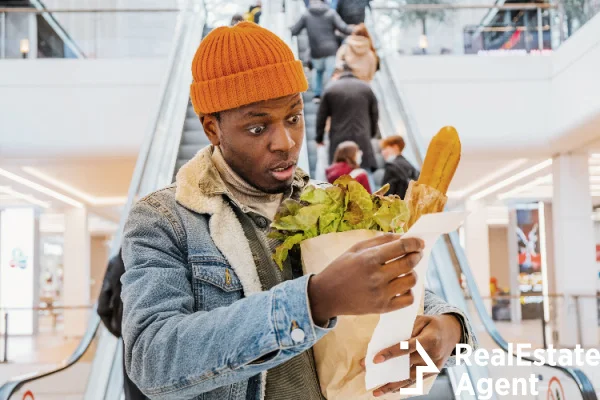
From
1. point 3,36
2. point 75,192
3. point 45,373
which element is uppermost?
point 3,36

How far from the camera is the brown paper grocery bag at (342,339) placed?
115cm

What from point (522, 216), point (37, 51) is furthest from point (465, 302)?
point (522, 216)

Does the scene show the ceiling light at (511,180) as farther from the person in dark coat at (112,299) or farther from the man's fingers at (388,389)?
the man's fingers at (388,389)

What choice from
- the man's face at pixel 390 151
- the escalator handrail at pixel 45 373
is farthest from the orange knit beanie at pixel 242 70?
the man's face at pixel 390 151

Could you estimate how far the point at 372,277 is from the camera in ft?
2.95

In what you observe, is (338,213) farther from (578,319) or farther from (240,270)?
(578,319)

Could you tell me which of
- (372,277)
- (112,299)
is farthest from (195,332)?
(112,299)

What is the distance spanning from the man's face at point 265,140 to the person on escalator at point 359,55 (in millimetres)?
5962

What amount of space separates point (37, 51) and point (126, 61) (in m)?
1.53

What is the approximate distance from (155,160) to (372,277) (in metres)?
6.68

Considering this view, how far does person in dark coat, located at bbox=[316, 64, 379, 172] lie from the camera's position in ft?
21.8

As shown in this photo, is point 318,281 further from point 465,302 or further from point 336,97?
point 336,97

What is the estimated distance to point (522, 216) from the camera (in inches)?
699

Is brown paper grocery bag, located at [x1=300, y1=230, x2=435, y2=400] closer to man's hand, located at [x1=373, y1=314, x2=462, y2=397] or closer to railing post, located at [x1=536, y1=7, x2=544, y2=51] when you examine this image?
man's hand, located at [x1=373, y1=314, x2=462, y2=397]
